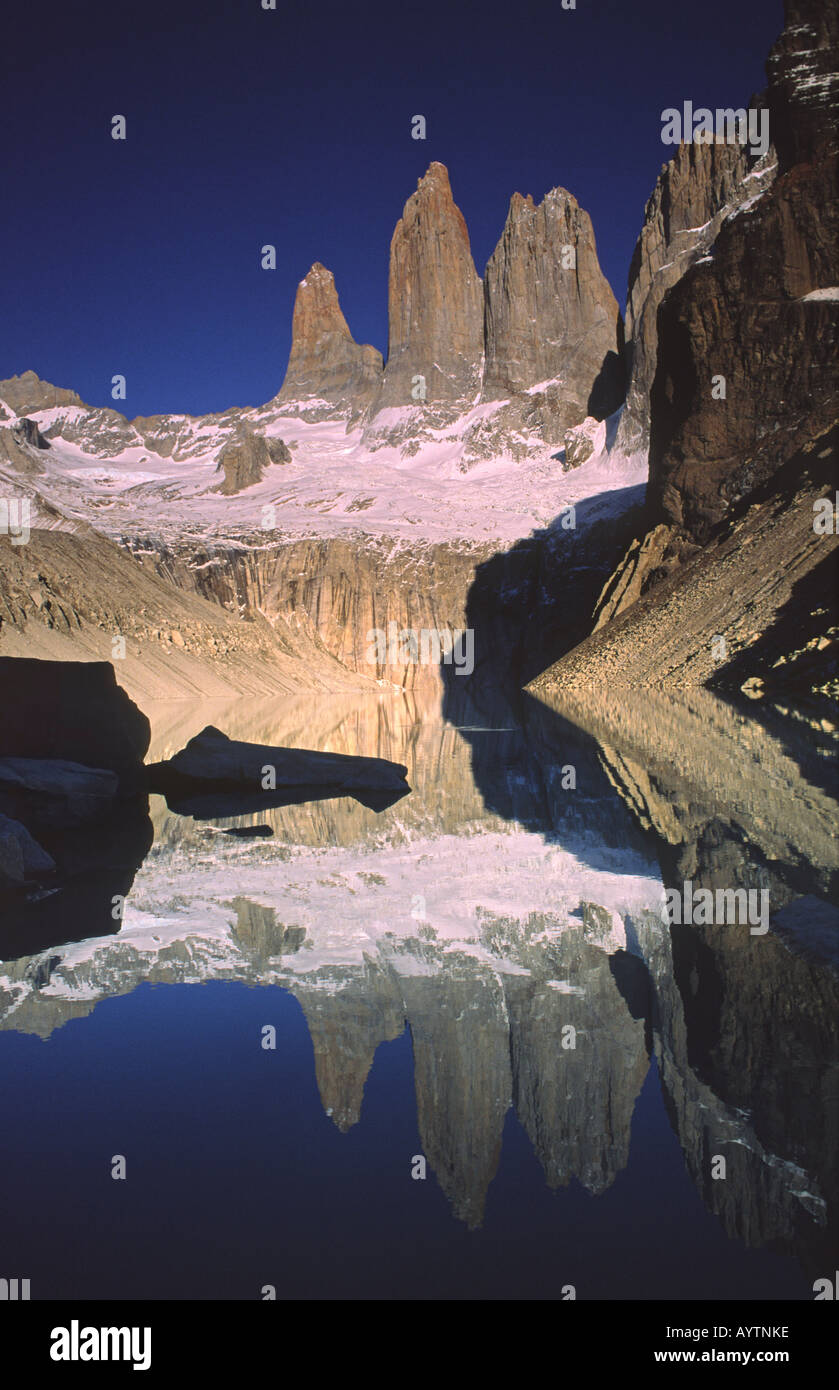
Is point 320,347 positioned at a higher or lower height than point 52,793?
higher

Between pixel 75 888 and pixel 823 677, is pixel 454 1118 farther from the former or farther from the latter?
pixel 823 677

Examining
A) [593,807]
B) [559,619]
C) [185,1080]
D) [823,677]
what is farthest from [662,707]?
[559,619]

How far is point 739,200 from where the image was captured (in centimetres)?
10625

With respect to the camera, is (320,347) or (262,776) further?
(320,347)

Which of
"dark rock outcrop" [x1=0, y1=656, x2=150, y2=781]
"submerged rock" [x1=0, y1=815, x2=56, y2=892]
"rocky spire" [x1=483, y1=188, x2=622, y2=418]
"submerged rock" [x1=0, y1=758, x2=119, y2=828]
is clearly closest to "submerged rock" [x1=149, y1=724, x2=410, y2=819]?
"dark rock outcrop" [x1=0, y1=656, x2=150, y2=781]

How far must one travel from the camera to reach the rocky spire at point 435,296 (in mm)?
156125

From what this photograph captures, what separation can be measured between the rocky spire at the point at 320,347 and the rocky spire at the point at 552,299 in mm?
46288

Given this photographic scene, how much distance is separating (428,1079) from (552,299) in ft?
522

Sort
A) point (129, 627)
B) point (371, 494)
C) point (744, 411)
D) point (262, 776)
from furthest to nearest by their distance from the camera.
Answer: point (371, 494)
point (129, 627)
point (744, 411)
point (262, 776)

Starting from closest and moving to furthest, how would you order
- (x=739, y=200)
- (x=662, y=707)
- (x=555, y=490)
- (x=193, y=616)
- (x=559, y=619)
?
(x=662, y=707)
(x=193, y=616)
(x=559, y=619)
(x=739, y=200)
(x=555, y=490)

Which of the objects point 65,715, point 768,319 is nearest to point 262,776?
point 65,715

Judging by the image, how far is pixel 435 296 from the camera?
512 feet

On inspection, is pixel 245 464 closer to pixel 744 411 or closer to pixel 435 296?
pixel 435 296
